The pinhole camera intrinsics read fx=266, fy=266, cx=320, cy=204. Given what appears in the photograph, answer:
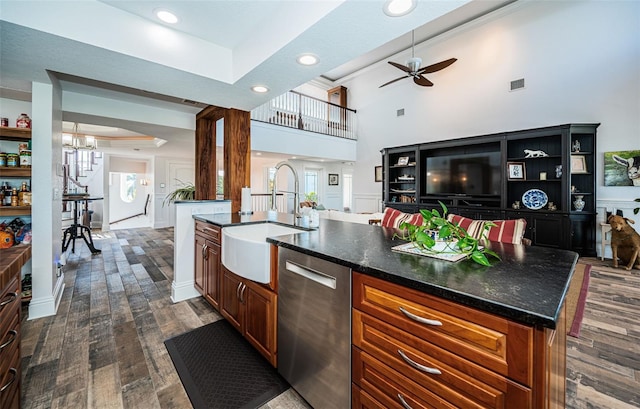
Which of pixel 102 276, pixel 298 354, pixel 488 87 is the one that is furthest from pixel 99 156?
pixel 488 87

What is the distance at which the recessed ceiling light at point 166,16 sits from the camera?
6.14ft

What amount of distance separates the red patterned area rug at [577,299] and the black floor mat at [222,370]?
2113mm

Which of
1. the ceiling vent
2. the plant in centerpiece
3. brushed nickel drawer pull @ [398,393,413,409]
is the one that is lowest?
brushed nickel drawer pull @ [398,393,413,409]

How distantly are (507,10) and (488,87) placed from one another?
56.3 inches

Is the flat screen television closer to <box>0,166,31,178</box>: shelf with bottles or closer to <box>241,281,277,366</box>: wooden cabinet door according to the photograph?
<box>241,281,277,366</box>: wooden cabinet door

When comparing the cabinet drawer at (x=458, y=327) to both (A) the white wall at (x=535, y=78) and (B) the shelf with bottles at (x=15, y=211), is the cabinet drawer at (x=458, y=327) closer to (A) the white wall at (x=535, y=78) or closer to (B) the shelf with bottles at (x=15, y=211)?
(B) the shelf with bottles at (x=15, y=211)

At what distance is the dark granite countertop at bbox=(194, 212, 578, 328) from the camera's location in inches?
29.2

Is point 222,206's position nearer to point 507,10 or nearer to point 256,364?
point 256,364

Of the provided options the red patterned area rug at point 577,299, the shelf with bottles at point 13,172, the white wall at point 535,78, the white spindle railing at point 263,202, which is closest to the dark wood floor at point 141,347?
the red patterned area rug at point 577,299

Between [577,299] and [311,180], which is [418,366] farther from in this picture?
[311,180]

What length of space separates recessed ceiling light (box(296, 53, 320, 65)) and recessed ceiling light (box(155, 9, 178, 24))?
0.95 m

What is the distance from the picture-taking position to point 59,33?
1663 millimetres

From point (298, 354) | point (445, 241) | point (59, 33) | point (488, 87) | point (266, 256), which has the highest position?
point (488, 87)

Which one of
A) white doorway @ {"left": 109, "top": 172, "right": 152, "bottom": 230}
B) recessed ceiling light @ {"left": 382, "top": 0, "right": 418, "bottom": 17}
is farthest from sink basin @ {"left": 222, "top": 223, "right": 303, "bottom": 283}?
white doorway @ {"left": 109, "top": 172, "right": 152, "bottom": 230}
